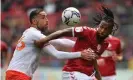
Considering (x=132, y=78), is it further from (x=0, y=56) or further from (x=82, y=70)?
(x=82, y=70)

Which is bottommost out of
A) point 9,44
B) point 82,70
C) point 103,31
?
point 82,70

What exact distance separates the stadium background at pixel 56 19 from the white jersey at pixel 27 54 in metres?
6.27

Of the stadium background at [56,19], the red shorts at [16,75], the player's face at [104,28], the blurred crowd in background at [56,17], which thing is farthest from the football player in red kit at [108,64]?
the blurred crowd in background at [56,17]

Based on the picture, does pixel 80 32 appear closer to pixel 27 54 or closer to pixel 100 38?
pixel 100 38

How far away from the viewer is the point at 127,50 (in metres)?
16.4

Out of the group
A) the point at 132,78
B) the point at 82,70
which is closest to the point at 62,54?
the point at 82,70

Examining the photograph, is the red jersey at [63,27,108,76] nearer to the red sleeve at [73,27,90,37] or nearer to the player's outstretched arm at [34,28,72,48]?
the red sleeve at [73,27,90,37]

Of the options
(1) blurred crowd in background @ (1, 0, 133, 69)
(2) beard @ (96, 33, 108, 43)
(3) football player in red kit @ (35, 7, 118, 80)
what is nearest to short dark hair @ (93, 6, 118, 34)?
(3) football player in red kit @ (35, 7, 118, 80)

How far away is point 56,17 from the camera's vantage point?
1880 centimetres

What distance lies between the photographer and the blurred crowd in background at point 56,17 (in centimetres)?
1650

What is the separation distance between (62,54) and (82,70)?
1.32ft

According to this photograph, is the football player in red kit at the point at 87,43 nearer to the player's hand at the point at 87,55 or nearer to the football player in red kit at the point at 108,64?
the player's hand at the point at 87,55

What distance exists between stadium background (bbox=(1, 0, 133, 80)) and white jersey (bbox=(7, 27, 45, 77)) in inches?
247

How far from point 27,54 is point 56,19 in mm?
11010
